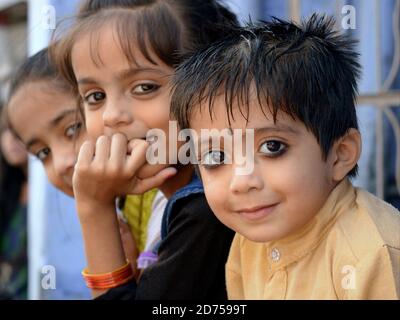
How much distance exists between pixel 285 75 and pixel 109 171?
424 mm

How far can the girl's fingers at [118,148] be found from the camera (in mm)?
1396

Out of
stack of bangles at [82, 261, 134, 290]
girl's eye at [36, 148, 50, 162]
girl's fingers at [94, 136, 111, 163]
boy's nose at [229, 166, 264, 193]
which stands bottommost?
stack of bangles at [82, 261, 134, 290]

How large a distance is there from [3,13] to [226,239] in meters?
3.52

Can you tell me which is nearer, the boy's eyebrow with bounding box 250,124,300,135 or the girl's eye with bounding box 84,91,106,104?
the boy's eyebrow with bounding box 250,124,300,135

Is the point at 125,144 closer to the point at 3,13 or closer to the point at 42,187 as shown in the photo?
the point at 42,187

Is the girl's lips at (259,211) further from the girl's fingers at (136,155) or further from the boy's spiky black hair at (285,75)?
the girl's fingers at (136,155)

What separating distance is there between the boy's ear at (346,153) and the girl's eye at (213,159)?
20 cm

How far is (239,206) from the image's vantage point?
3.95 feet

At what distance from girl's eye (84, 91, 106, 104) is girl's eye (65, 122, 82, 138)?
17 centimetres

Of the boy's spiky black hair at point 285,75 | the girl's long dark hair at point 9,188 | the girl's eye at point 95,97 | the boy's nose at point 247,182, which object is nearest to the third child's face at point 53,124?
the girl's eye at point 95,97

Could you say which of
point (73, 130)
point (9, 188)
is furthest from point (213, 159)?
point (9, 188)

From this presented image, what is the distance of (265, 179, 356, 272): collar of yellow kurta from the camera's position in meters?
1.23

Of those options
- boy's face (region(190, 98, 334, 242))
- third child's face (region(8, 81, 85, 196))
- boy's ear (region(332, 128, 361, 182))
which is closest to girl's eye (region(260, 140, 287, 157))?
boy's face (region(190, 98, 334, 242))

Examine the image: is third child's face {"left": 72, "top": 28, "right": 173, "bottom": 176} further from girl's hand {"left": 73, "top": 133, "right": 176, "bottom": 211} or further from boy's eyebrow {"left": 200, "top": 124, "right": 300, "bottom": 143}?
boy's eyebrow {"left": 200, "top": 124, "right": 300, "bottom": 143}
